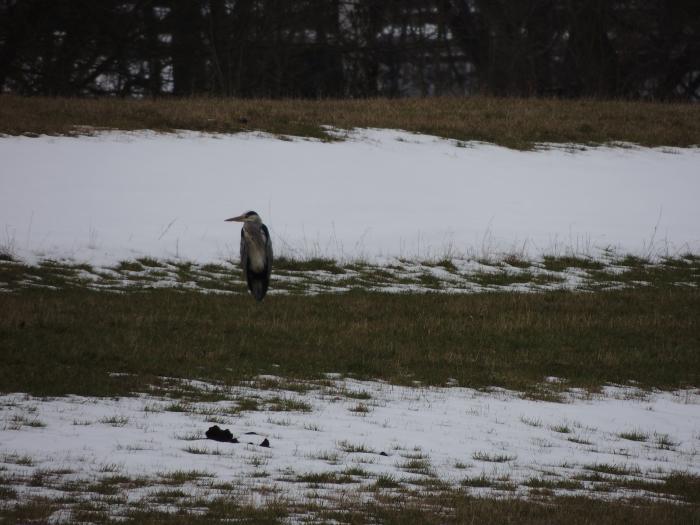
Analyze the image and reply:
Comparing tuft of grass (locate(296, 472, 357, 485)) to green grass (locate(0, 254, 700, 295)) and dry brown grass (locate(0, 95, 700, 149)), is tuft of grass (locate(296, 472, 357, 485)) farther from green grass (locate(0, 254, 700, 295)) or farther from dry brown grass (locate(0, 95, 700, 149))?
dry brown grass (locate(0, 95, 700, 149))

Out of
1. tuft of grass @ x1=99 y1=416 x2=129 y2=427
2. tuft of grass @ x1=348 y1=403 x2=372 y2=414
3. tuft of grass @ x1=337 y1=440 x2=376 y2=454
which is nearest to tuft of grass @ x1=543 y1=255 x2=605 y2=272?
tuft of grass @ x1=348 y1=403 x2=372 y2=414

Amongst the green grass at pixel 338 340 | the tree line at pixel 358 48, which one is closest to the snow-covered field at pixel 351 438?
the green grass at pixel 338 340

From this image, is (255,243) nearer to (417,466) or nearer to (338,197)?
(417,466)

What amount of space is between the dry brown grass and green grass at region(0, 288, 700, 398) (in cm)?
1228

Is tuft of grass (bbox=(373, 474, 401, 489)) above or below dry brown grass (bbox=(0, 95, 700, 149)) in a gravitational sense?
below

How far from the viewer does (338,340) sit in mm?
12984

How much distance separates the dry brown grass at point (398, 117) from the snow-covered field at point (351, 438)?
16.7 m

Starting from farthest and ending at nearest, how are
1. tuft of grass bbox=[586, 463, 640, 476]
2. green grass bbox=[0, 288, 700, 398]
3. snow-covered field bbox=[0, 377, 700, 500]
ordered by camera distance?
green grass bbox=[0, 288, 700, 398]
tuft of grass bbox=[586, 463, 640, 476]
snow-covered field bbox=[0, 377, 700, 500]

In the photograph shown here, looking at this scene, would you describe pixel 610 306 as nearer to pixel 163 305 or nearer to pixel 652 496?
pixel 163 305

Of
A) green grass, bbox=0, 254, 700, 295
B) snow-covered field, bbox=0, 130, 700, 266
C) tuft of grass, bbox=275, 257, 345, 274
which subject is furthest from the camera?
snow-covered field, bbox=0, 130, 700, 266

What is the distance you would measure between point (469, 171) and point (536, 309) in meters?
11.8

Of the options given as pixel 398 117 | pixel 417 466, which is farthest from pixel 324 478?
pixel 398 117

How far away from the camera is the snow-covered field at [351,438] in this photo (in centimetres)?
717

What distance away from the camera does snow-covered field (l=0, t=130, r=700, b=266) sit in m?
20.0
